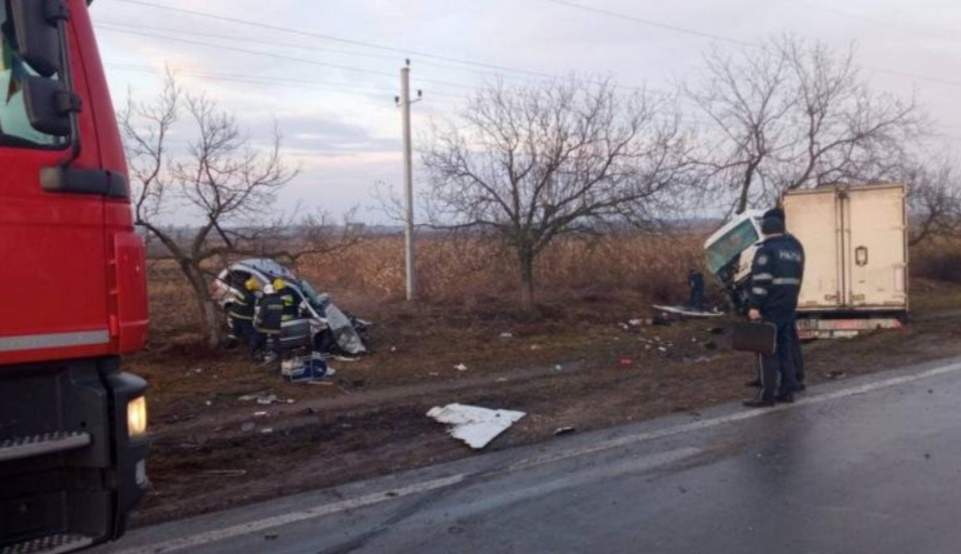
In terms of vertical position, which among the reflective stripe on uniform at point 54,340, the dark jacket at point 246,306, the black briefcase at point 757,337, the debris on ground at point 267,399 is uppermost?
the reflective stripe on uniform at point 54,340

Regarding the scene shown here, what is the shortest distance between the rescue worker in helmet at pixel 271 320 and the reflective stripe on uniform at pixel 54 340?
30.3ft

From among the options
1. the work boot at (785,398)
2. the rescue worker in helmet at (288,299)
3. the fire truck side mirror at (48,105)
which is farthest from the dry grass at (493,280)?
the fire truck side mirror at (48,105)

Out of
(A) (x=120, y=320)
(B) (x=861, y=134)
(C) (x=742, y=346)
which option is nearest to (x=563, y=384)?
(C) (x=742, y=346)

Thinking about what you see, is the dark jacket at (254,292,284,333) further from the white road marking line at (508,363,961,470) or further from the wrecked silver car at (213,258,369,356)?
the white road marking line at (508,363,961,470)

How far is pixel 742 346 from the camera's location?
9484 mm

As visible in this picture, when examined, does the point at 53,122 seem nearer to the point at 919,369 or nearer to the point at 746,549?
the point at 746,549

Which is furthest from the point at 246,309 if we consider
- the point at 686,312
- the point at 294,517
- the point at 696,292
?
the point at 696,292

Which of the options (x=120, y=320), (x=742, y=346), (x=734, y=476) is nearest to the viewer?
(x=120, y=320)

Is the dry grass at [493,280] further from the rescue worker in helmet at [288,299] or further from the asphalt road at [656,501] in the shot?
the asphalt road at [656,501]

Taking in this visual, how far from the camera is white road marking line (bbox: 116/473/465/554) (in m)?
5.32

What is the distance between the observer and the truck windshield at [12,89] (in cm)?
334

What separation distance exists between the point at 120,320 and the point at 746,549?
341 centimetres

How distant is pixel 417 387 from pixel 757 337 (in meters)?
4.00

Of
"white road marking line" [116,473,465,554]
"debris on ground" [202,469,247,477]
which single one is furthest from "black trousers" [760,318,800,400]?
"debris on ground" [202,469,247,477]
